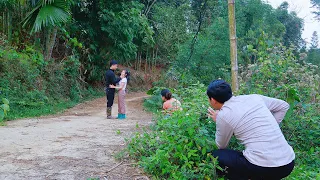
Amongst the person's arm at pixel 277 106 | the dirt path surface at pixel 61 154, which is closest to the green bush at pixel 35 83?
the dirt path surface at pixel 61 154

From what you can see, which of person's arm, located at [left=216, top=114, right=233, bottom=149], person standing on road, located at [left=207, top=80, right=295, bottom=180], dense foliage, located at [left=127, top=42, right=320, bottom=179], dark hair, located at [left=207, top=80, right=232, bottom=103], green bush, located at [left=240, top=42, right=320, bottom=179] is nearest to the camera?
person standing on road, located at [left=207, top=80, right=295, bottom=180]

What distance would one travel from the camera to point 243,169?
3094mm

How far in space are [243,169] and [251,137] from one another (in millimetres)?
324

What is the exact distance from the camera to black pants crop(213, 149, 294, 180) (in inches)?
117

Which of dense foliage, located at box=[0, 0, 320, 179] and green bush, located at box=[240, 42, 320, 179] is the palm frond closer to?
dense foliage, located at box=[0, 0, 320, 179]

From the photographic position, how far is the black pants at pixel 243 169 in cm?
297

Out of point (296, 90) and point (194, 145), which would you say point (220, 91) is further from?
point (296, 90)

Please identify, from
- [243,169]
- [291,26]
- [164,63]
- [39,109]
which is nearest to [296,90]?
[243,169]

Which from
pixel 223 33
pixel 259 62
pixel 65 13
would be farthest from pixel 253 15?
pixel 259 62

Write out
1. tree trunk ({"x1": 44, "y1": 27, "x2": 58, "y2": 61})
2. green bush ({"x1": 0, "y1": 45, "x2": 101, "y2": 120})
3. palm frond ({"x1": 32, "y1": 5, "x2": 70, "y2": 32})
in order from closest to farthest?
1. green bush ({"x1": 0, "y1": 45, "x2": 101, "y2": 120})
2. palm frond ({"x1": 32, "y1": 5, "x2": 70, "y2": 32})
3. tree trunk ({"x1": 44, "y1": 27, "x2": 58, "y2": 61})

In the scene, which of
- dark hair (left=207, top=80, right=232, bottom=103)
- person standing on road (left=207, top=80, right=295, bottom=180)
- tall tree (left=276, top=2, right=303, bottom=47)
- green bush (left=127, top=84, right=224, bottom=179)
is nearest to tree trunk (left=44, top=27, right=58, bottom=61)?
green bush (left=127, top=84, right=224, bottom=179)

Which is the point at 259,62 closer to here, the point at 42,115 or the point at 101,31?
the point at 42,115

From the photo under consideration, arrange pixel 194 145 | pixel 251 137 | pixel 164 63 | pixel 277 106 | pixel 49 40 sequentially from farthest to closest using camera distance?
pixel 164 63 < pixel 49 40 < pixel 194 145 < pixel 277 106 < pixel 251 137

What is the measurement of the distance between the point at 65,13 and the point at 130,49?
6848 mm
